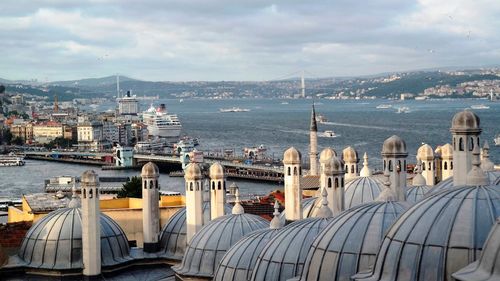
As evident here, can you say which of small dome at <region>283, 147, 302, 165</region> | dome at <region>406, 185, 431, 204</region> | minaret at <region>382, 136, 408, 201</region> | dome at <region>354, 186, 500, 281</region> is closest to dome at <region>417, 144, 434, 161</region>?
dome at <region>406, 185, 431, 204</region>

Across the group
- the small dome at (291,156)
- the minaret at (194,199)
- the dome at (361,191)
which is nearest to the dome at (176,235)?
the minaret at (194,199)

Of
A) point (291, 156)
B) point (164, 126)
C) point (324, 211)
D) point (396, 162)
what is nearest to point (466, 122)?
point (396, 162)

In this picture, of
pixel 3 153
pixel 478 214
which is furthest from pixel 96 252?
pixel 3 153

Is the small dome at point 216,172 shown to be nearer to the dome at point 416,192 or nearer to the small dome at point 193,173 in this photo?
the small dome at point 193,173

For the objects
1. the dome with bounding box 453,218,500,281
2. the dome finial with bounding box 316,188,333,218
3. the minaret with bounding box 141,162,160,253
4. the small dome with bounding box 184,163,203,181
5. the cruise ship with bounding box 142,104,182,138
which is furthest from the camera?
the cruise ship with bounding box 142,104,182,138

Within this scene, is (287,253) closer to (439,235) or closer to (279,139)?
(439,235)

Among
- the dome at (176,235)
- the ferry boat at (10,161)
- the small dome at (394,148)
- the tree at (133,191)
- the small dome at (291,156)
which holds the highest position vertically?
the small dome at (394,148)

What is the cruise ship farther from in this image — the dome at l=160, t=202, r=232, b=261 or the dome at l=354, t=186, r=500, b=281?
the dome at l=354, t=186, r=500, b=281
